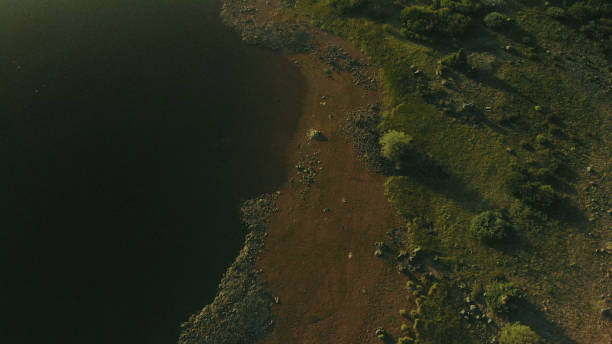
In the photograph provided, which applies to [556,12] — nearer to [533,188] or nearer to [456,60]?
[456,60]

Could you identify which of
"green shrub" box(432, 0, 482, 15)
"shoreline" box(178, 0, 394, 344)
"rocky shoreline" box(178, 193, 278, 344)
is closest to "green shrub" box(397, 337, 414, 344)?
"shoreline" box(178, 0, 394, 344)

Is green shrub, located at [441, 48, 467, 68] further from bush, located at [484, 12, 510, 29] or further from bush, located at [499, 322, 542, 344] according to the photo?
bush, located at [499, 322, 542, 344]

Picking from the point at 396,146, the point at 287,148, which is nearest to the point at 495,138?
the point at 396,146

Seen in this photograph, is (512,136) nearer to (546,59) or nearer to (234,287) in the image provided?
(546,59)

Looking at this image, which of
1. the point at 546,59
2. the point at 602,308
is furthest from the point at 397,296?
the point at 546,59

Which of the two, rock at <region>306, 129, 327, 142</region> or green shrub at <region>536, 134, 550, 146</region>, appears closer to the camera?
green shrub at <region>536, 134, 550, 146</region>

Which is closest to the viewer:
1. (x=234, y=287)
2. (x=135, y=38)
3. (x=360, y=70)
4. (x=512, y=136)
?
(x=234, y=287)

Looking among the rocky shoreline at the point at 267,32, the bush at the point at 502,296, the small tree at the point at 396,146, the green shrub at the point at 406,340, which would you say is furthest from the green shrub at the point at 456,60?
the green shrub at the point at 406,340
